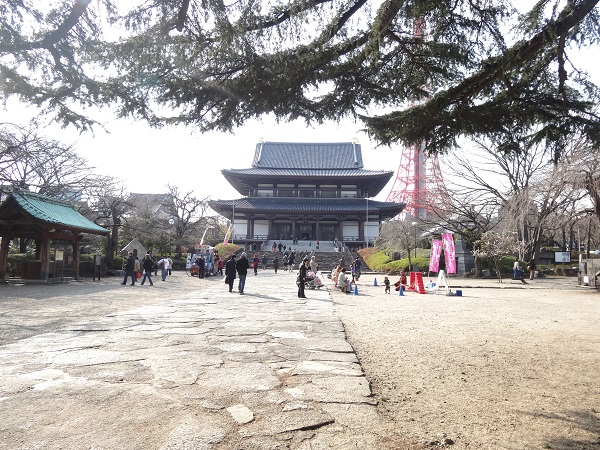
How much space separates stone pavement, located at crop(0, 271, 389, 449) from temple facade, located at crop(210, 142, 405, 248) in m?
32.4

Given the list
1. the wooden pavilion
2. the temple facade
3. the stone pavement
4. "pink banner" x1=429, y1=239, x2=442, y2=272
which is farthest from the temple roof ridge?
the stone pavement

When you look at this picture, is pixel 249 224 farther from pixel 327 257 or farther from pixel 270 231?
pixel 327 257

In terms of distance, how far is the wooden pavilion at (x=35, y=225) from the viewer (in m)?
14.8

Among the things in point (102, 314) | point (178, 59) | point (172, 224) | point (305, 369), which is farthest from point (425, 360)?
point (172, 224)

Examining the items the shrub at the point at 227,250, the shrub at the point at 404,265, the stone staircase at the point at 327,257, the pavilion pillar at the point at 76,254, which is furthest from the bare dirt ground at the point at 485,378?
the shrub at the point at 227,250

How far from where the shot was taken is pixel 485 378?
4180 mm

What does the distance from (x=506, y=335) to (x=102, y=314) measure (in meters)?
7.66

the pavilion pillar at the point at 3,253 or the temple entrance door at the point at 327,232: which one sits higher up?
the temple entrance door at the point at 327,232

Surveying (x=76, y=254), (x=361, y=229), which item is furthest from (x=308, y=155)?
(x=76, y=254)

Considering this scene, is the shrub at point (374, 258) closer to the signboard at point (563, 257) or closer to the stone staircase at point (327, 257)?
the stone staircase at point (327, 257)

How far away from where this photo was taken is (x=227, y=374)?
3988 mm

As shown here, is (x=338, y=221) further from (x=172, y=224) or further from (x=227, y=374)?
(x=227, y=374)

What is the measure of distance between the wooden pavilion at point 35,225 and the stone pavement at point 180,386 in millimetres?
9449

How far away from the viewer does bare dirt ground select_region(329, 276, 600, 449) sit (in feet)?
9.48
